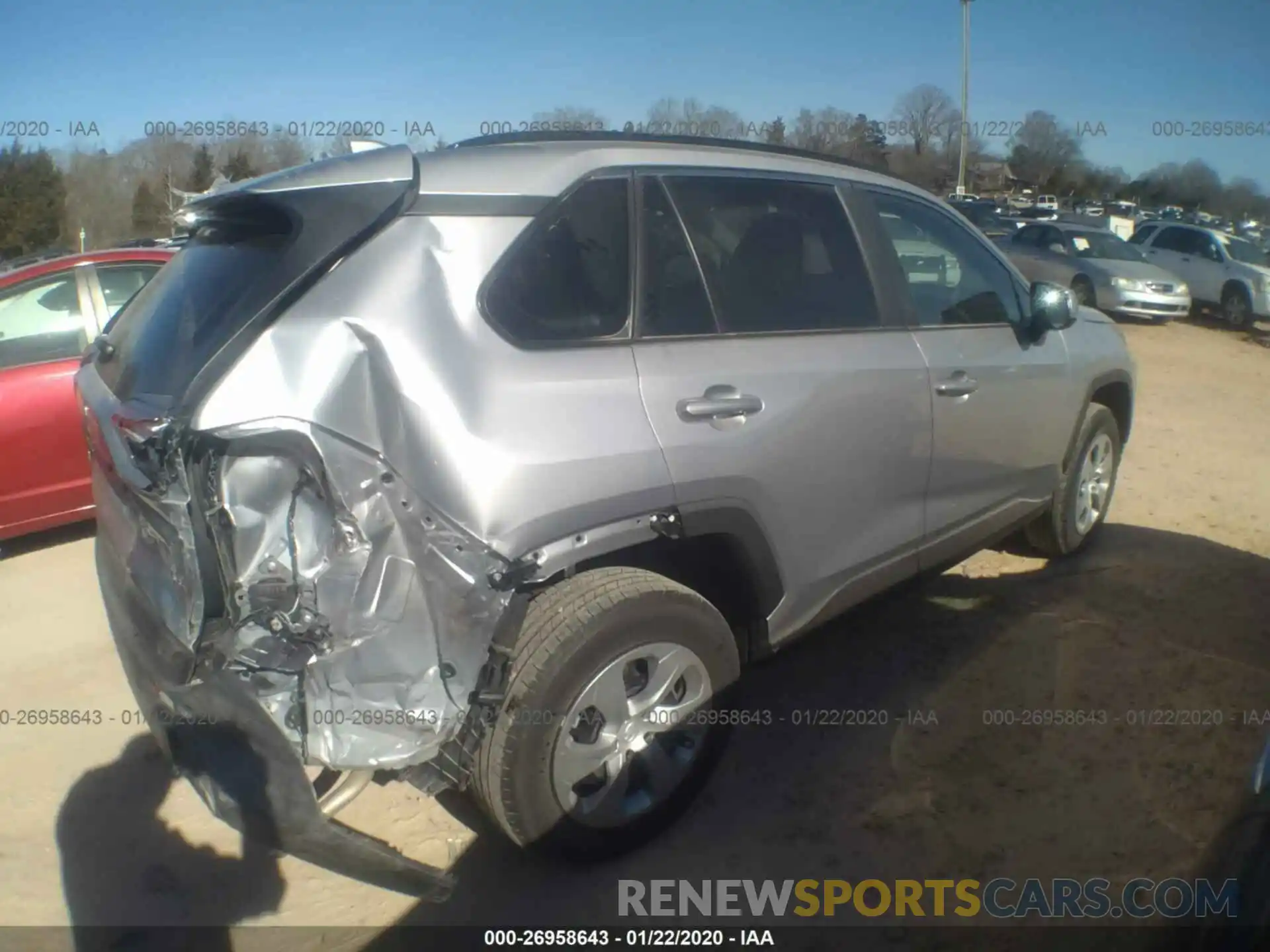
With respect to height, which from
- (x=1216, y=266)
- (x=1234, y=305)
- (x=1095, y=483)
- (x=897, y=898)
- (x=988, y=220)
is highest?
(x=988, y=220)

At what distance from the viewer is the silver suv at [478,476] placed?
8.05 ft

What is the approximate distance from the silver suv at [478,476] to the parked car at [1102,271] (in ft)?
46.1

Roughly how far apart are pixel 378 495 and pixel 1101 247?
1714 centimetres

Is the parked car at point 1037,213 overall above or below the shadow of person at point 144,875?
above

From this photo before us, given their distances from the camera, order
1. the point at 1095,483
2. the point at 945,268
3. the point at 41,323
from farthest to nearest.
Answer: the point at 41,323 < the point at 1095,483 < the point at 945,268

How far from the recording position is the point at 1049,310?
4.21 m

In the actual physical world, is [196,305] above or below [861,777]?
above

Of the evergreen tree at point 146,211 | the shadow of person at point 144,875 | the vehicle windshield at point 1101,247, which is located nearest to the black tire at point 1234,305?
Result: the vehicle windshield at point 1101,247

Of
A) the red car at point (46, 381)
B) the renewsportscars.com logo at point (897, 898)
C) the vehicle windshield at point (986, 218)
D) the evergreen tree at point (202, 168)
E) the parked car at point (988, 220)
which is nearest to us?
the renewsportscars.com logo at point (897, 898)

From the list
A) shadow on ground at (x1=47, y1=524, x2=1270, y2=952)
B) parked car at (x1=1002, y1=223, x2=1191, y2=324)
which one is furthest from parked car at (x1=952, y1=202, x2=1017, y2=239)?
shadow on ground at (x1=47, y1=524, x2=1270, y2=952)

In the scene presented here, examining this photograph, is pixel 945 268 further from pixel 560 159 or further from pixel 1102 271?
pixel 1102 271

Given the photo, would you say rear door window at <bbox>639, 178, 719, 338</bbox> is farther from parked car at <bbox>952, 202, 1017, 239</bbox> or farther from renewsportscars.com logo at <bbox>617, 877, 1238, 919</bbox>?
parked car at <bbox>952, 202, 1017, 239</bbox>

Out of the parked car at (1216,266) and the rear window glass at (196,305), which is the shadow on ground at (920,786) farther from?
the parked car at (1216,266)

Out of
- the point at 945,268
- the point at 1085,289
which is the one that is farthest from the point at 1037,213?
the point at 945,268
